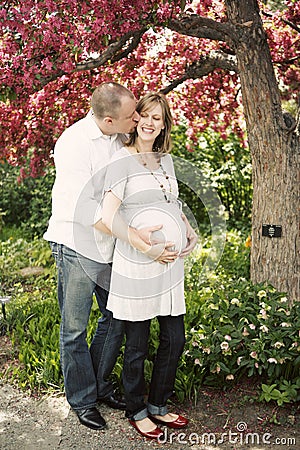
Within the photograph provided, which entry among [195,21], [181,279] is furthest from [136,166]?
[195,21]

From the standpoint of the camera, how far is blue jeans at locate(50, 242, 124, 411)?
123 inches

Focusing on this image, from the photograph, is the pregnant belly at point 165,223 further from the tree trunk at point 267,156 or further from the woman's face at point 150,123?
the tree trunk at point 267,156

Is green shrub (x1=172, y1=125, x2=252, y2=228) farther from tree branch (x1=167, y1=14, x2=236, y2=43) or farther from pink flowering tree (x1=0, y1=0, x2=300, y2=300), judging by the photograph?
tree branch (x1=167, y1=14, x2=236, y2=43)

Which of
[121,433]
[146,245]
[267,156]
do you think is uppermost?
[267,156]

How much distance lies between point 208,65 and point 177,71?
274 millimetres

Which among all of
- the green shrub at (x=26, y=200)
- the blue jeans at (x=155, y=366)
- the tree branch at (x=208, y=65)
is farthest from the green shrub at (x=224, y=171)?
the blue jeans at (x=155, y=366)

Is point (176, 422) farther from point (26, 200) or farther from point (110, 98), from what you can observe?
point (26, 200)

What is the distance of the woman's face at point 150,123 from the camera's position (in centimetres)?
298

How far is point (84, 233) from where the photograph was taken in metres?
3.07

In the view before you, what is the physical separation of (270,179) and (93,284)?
5.12ft

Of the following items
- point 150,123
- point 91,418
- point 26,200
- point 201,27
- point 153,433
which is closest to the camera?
point 150,123

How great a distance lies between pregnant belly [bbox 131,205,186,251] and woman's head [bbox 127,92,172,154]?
0.32 m

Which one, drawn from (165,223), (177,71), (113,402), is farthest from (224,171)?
(165,223)

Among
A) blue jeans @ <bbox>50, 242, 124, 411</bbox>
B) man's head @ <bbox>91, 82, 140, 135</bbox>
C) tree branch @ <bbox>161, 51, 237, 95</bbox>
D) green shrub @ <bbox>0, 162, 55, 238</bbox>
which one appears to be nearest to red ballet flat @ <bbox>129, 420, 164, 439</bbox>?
blue jeans @ <bbox>50, 242, 124, 411</bbox>
